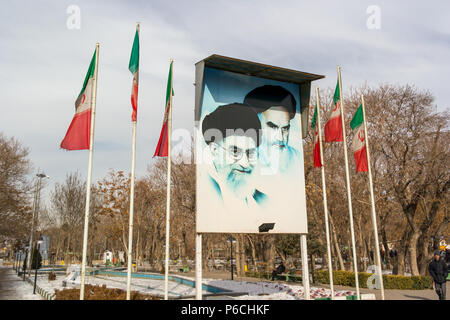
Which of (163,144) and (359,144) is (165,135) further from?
(359,144)

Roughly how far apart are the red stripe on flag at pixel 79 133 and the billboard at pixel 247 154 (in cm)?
385

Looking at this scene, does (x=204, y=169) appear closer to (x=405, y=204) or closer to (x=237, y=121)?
(x=237, y=121)

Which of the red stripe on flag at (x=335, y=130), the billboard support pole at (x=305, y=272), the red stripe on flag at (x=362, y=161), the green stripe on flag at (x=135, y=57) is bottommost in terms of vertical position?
the billboard support pole at (x=305, y=272)

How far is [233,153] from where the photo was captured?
1485cm

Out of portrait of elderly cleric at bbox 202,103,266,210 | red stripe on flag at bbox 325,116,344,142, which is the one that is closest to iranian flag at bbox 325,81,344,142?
red stripe on flag at bbox 325,116,344,142

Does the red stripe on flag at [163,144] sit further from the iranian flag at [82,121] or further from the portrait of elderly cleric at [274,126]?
the portrait of elderly cleric at [274,126]

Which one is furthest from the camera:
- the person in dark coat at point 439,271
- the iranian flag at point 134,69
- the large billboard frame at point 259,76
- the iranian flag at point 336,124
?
the iranian flag at point 336,124

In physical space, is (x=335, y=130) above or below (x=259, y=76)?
below

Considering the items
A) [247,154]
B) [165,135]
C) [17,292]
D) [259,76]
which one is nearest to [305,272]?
[247,154]

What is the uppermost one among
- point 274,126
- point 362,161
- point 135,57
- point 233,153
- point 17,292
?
point 135,57

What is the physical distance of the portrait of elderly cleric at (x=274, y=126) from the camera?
1564 centimetres

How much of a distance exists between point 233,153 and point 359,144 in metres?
5.54

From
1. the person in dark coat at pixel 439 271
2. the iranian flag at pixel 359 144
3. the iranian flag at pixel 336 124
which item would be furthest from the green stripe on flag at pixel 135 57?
the person in dark coat at pixel 439 271
